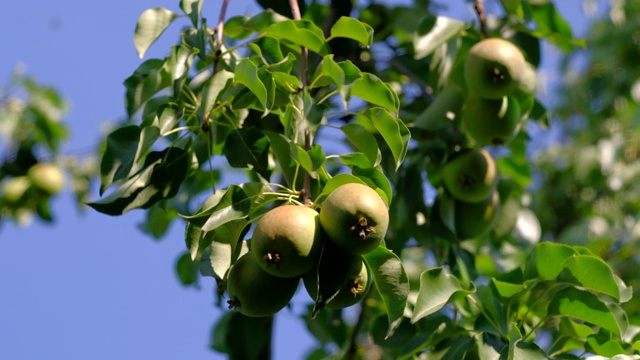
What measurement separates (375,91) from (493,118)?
2.14ft

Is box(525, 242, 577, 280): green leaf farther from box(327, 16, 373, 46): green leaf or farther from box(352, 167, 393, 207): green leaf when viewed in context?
box(327, 16, 373, 46): green leaf

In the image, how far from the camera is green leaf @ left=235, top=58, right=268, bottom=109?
151 cm

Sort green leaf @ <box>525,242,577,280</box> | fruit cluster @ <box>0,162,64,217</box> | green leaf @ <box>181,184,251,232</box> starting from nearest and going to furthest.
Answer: green leaf @ <box>181,184,251,232</box> < green leaf @ <box>525,242,577,280</box> < fruit cluster @ <box>0,162,64,217</box>

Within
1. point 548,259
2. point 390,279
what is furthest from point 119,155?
point 548,259

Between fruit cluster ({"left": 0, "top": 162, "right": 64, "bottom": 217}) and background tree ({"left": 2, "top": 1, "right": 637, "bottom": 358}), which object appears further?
fruit cluster ({"left": 0, "top": 162, "right": 64, "bottom": 217})

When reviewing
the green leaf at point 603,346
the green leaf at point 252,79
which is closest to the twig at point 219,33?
the green leaf at point 252,79

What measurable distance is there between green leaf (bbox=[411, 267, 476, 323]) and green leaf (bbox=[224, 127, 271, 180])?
14.5 inches

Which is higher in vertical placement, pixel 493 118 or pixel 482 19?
pixel 482 19

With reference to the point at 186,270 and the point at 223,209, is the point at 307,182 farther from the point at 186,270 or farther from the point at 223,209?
the point at 186,270

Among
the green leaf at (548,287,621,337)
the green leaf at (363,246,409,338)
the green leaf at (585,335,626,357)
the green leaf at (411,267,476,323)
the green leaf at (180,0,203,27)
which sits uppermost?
the green leaf at (180,0,203,27)

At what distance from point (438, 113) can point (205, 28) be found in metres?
0.68

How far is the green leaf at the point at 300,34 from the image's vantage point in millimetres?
1724

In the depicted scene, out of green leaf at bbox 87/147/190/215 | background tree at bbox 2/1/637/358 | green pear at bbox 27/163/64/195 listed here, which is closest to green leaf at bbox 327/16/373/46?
background tree at bbox 2/1/637/358

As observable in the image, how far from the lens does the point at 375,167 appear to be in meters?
1.56
